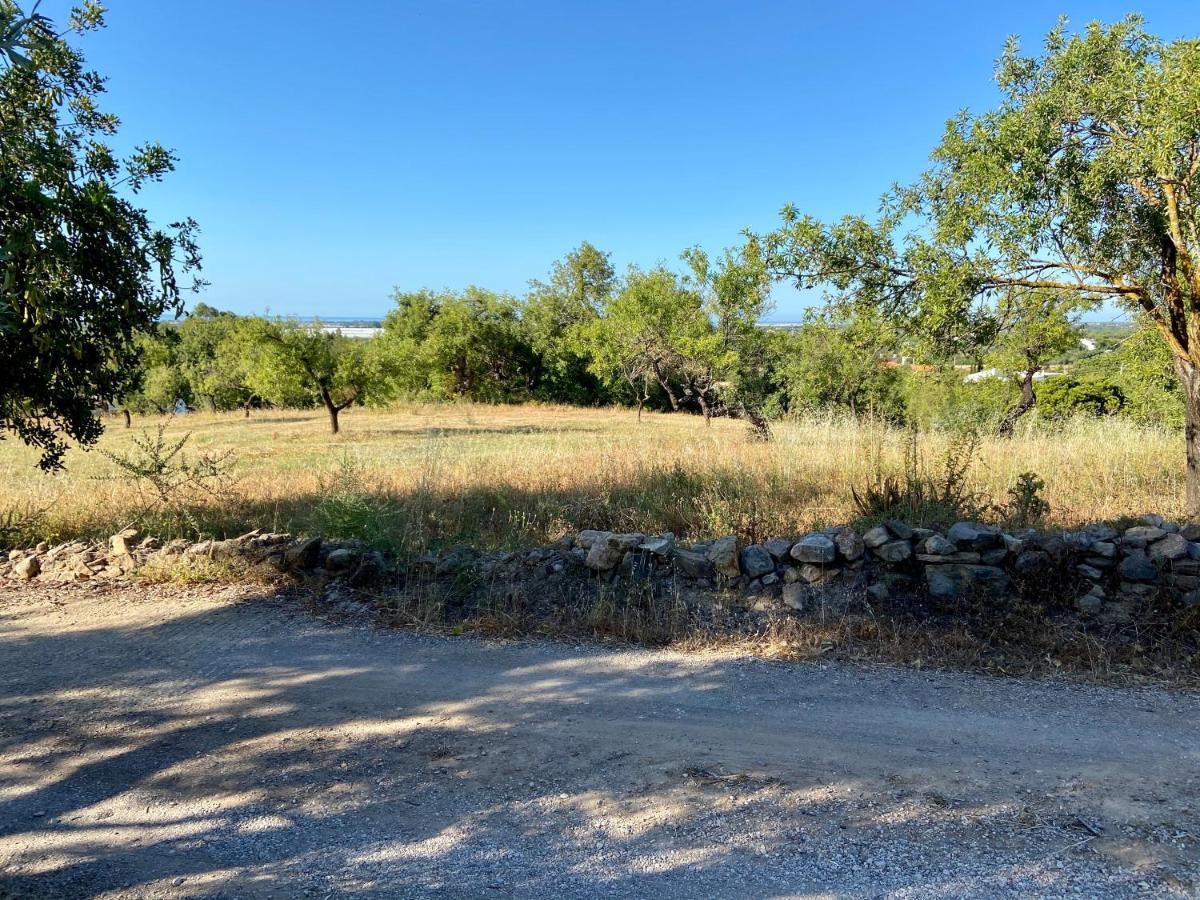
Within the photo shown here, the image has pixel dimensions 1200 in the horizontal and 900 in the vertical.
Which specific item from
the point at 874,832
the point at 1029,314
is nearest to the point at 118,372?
the point at 874,832

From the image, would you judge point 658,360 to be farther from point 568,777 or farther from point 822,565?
point 568,777

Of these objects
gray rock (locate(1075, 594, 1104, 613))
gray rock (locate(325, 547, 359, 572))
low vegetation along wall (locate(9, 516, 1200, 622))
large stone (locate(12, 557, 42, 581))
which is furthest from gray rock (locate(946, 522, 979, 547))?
large stone (locate(12, 557, 42, 581))

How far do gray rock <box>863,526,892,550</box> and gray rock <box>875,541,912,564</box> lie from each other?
0.03 meters

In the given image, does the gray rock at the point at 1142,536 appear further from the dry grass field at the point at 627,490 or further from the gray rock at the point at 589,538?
the gray rock at the point at 589,538

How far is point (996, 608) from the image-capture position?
17.3ft

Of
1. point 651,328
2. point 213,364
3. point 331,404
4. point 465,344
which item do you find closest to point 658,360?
point 651,328

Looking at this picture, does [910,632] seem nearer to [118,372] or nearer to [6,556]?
[118,372]

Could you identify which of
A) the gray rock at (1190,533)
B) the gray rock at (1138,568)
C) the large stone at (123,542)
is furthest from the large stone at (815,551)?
the large stone at (123,542)

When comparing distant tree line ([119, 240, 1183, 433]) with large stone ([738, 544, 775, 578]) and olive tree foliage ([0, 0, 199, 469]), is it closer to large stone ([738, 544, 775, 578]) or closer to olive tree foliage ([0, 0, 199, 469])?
olive tree foliage ([0, 0, 199, 469])

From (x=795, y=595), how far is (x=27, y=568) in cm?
701

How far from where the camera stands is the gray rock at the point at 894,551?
18.6ft

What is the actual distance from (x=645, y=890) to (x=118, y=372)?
7.68 meters

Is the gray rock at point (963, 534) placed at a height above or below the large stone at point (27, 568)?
above

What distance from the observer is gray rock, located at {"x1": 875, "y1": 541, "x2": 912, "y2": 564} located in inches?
224
